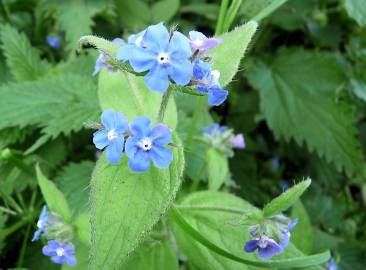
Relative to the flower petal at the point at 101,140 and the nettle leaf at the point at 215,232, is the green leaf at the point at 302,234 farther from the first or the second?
the flower petal at the point at 101,140

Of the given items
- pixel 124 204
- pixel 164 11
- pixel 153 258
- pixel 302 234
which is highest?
pixel 164 11

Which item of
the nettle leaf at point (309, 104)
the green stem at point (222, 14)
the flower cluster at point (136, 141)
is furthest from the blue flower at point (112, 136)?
the nettle leaf at point (309, 104)

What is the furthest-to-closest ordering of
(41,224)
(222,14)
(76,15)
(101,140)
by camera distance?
(76,15)
(222,14)
(41,224)
(101,140)

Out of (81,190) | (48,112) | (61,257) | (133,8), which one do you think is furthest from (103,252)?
(133,8)

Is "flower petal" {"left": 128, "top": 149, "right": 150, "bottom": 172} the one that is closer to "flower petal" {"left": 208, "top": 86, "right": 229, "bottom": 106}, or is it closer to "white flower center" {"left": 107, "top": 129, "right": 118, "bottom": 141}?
"white flower center" {"left": 107, "top": 129, "right": 118, "bottom": 141}

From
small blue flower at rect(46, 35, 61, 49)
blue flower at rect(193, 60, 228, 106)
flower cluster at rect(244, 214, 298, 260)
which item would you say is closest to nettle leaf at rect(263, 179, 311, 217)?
flower cluster at rect(244, 214, 298, 260)

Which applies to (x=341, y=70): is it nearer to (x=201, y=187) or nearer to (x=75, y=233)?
(x=201, y=187)

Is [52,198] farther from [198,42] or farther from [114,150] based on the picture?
[198,42]

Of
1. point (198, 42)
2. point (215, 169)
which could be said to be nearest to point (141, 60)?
point (198, 42)

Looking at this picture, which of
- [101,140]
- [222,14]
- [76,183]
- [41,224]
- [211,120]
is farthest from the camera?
[211,120]
